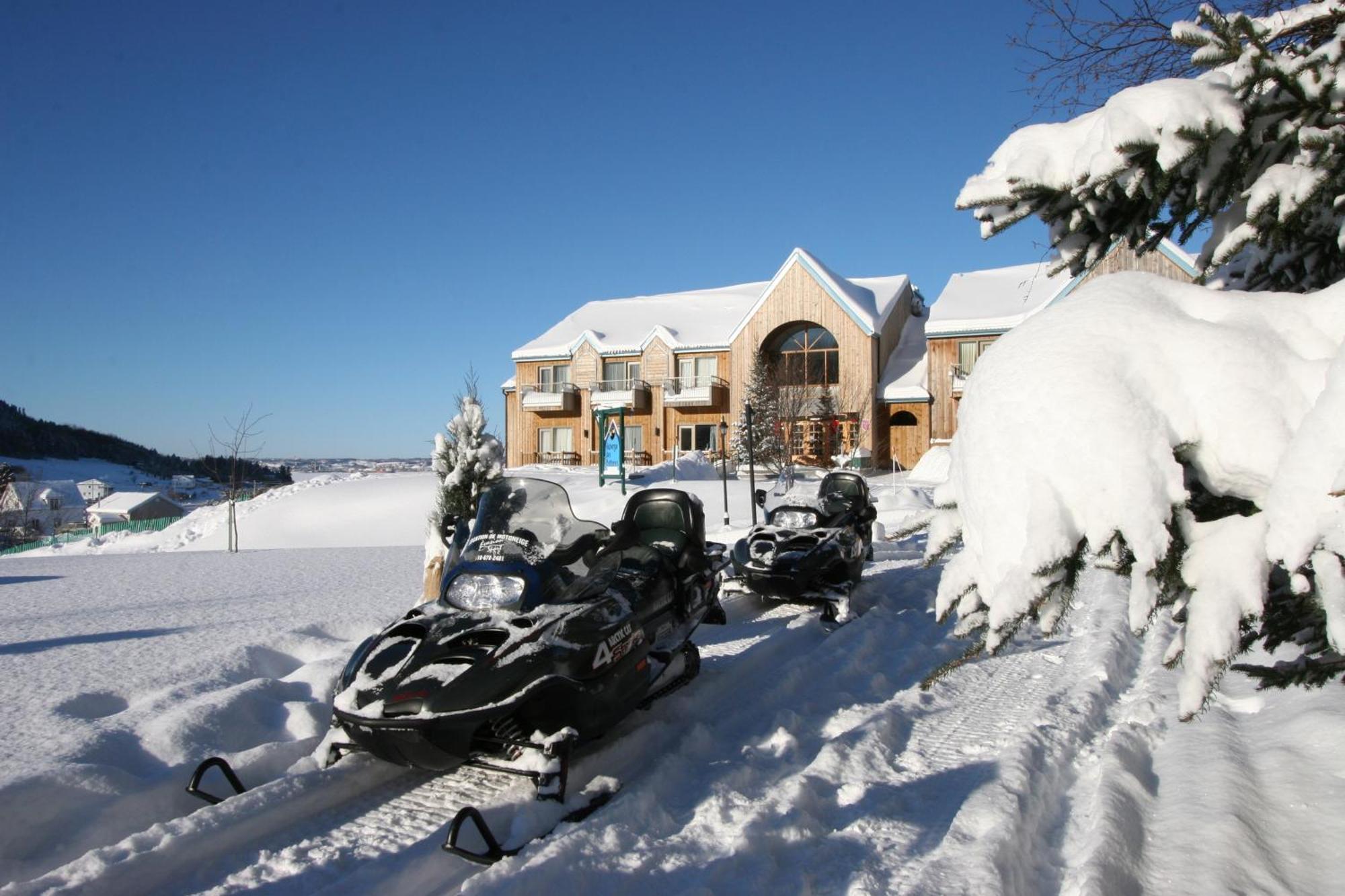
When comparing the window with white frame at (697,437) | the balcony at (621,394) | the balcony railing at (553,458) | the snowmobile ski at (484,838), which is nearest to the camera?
the snowmobile ski at (484,838)

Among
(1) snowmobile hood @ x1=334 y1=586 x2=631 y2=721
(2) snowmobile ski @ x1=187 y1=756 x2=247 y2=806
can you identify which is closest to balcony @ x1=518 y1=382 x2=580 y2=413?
(1) snowmobile hood @ x1=334 y1=586 x2=631 y2=721

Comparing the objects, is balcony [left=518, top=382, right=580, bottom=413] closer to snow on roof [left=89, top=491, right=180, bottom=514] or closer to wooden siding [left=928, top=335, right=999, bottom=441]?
wooden siding [left=928, top=335, right=999, bottom=441]

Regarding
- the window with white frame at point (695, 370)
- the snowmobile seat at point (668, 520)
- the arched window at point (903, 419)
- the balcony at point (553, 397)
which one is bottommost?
the snowmobile seat at point (668, 520)

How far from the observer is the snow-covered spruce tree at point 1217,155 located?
2227 millimetres

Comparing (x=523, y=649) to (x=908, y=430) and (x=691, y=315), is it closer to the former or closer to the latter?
(x=908, y=430)

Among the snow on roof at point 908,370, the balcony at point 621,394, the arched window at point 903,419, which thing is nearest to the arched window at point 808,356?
the snow on roof at point 908,370

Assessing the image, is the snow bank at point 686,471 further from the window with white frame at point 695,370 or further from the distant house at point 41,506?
the distant house at point 41,506

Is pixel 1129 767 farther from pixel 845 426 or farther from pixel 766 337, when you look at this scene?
pixel 766 337

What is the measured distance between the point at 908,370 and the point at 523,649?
3135 cm

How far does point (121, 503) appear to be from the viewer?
59.8 m

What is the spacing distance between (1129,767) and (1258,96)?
3.06 metres

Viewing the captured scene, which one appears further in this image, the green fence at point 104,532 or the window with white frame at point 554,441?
the window with white frame at point 554,441

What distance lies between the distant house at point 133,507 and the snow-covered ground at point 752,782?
58.0 meters

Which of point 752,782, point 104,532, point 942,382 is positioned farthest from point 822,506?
point 104,532
